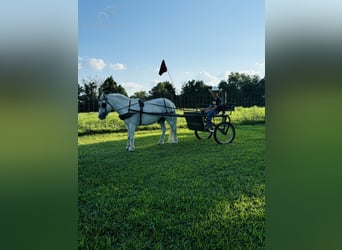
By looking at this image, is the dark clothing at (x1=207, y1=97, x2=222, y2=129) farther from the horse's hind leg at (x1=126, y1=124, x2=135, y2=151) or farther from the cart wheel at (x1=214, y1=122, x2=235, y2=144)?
the horse's hind leg at (x1=126, y1=124, x2=135, y2=151)

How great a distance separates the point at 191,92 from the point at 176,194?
0.67 m

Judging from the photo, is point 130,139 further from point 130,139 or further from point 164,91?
point 164,91

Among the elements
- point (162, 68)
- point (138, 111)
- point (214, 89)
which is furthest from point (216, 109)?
point (138, 111)

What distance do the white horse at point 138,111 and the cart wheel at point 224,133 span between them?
297mm

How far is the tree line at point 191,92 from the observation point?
4.82 feet

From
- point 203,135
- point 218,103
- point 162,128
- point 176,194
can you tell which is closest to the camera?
point 176,194

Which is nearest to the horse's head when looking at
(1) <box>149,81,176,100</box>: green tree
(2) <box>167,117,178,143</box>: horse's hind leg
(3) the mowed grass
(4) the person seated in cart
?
(3) the mowed grass

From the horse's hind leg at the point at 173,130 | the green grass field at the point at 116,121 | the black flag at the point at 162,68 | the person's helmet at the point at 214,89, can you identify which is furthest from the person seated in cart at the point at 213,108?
the black flag at the point at 162,68

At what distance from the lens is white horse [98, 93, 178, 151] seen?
70.6 inches

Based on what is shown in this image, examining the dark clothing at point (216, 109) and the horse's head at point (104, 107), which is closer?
the dark clothing at point (216, 109)

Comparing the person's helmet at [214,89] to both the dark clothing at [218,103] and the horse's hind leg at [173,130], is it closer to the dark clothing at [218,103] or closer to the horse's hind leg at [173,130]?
the dark clothing at [218,103]

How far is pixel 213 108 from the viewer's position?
1682mm

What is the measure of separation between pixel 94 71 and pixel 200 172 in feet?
3.13
